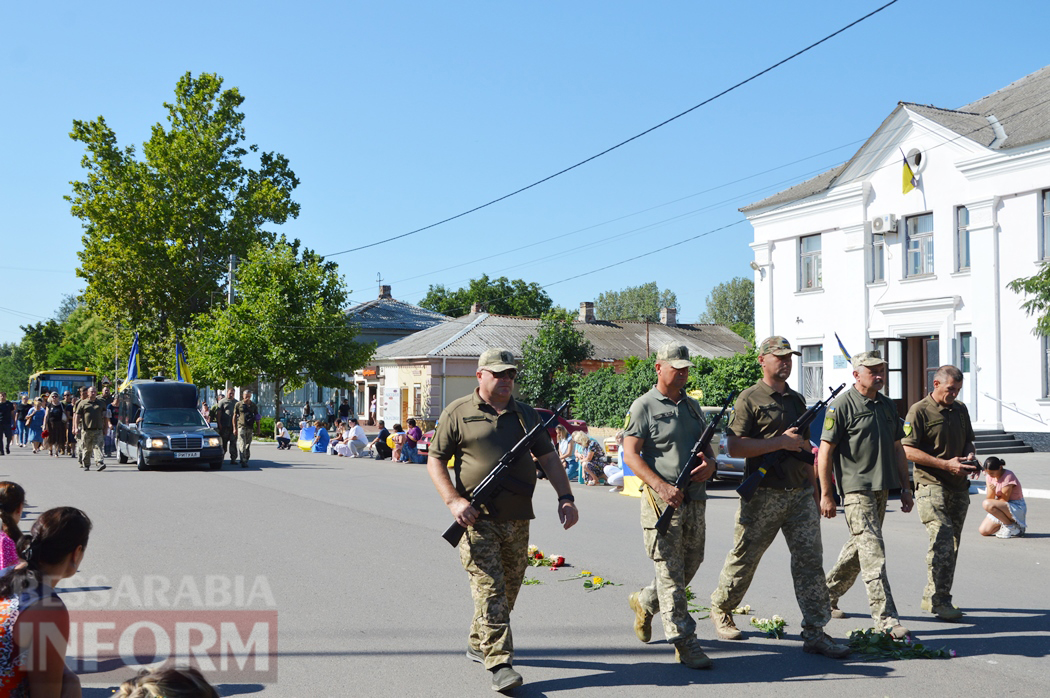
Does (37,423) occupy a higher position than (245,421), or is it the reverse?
(245,421)

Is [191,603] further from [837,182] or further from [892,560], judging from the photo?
[837,182]

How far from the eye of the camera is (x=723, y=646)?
6.48m

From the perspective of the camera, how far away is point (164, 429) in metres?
23.3

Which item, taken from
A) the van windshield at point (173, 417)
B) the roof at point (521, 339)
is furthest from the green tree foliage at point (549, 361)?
the van windshield at point (173, 417)

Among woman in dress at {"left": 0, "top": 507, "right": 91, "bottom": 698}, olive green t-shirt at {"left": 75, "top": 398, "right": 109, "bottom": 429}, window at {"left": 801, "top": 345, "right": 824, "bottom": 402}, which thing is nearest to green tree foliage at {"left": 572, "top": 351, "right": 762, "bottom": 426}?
window at {"left": 801, "top": 345, "right": 824, "bottom": 402}

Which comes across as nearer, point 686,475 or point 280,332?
point 686,475

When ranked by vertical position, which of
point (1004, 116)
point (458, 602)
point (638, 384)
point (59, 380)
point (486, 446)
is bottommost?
point (458, 602)

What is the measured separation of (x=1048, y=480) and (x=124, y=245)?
43617 millimetres

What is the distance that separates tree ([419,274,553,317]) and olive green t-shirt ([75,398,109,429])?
7176 cm

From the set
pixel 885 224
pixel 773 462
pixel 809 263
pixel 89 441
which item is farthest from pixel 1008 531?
pixel 809 263

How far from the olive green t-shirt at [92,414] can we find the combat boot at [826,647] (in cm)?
1980

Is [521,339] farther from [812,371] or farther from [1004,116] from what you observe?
[1004,116]

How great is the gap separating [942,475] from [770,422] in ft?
5.82

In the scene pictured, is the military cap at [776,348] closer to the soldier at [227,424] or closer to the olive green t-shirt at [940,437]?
the olive green t-shirt at [940,437]
